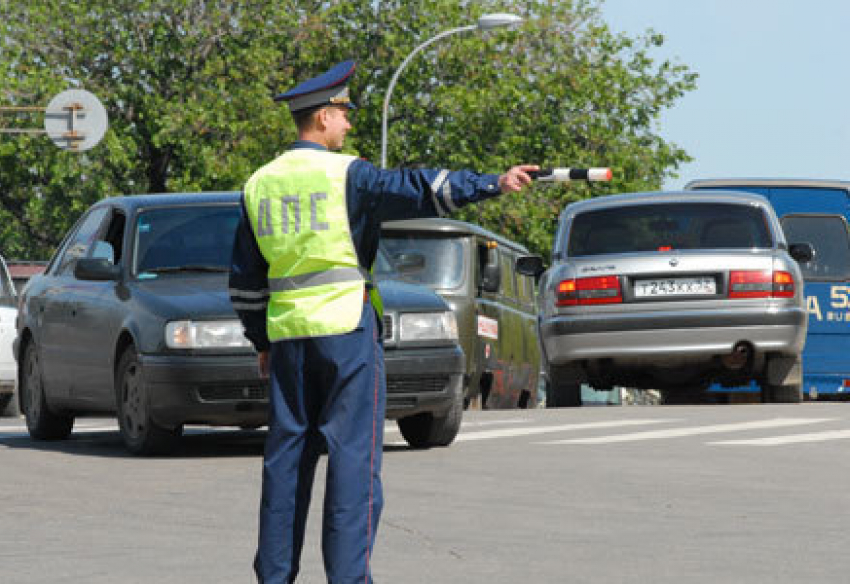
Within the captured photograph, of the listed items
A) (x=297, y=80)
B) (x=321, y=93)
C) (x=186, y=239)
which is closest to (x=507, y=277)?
(x=186, y=239)

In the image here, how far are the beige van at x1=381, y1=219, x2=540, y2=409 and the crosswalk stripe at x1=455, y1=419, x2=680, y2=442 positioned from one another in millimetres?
4592

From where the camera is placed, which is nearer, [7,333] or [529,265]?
[529,265]

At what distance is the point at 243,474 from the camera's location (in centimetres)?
1138

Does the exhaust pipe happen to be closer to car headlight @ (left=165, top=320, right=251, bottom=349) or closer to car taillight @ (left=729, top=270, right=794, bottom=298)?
car taillight @ (left=729, top=270, right=794, bottom=298)

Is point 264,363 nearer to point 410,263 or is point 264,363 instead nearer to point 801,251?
point 410,263

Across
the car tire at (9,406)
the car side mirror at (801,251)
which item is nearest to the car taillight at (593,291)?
the car side mirror at (801,251)

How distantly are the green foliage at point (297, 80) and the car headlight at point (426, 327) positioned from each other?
35046mm

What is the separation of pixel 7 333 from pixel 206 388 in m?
9.71

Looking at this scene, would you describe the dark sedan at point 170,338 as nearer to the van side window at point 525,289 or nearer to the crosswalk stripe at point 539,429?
the crosswalk stripe at point 539,429

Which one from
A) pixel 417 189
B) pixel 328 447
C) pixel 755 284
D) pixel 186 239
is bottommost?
pixel 755 284

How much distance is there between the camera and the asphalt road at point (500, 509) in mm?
7691

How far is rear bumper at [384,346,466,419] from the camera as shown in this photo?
12.4 metres

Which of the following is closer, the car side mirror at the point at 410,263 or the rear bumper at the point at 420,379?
the rear bumper at the point at 420,379

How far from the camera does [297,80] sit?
52.2 meters
